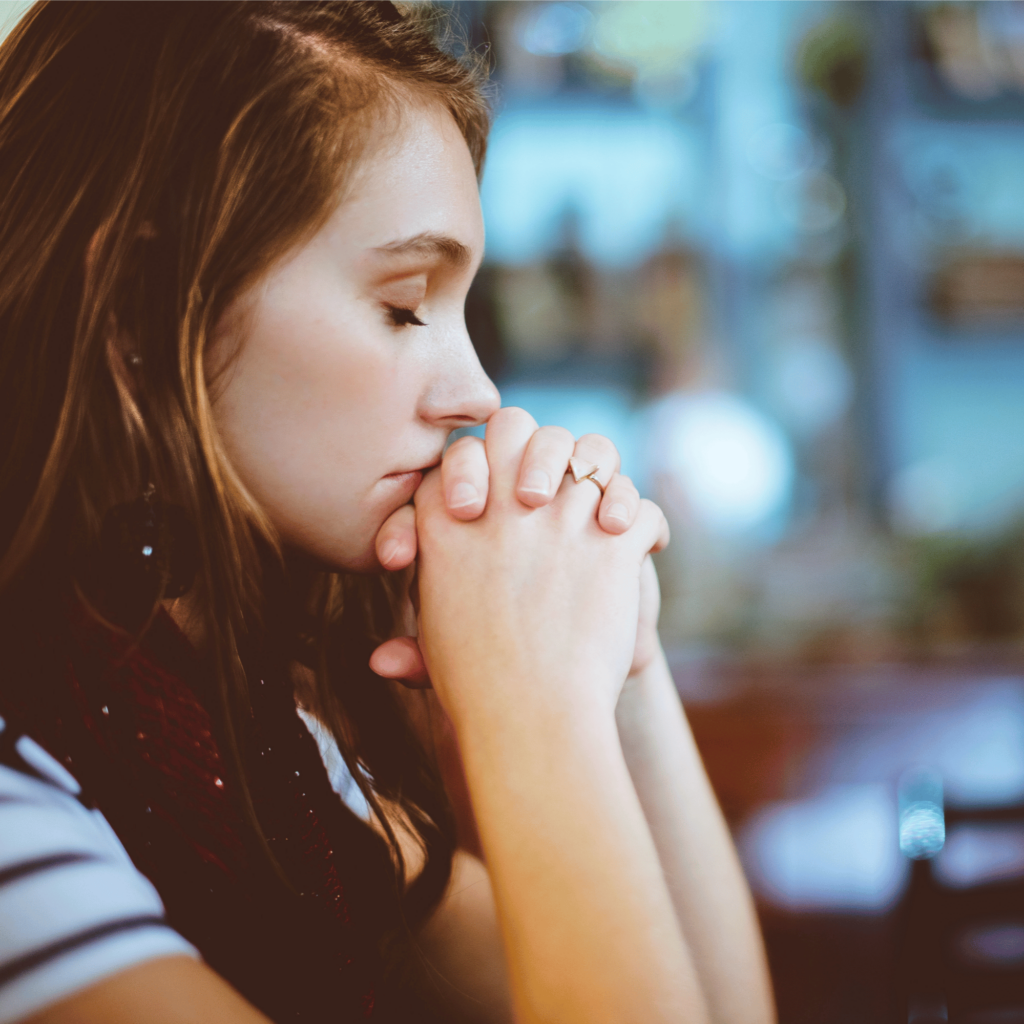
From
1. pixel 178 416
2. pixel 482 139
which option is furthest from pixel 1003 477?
pixel 178 416

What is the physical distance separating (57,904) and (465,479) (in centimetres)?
27

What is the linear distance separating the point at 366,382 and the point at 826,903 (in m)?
1.19

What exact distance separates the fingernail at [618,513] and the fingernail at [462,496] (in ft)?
0.26

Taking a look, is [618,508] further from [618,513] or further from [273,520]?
[273,520]

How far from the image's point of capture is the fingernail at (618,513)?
0.49m

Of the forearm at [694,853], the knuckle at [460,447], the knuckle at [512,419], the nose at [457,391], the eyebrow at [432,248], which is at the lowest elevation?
the forearm at [694,853]

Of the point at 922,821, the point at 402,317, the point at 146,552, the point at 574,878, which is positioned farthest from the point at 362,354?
the point at 922,821

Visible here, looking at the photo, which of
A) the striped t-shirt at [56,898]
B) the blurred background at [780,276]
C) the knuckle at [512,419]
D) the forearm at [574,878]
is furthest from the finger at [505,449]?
the blurred background at [780,276]

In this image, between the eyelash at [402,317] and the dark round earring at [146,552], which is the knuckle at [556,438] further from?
the dark round earring at [146,552]

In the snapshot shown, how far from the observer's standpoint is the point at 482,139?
59 cm

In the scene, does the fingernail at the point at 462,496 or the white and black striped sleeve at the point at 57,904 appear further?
the fingernail at the point at 462,496

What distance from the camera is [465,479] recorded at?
18.6 inches

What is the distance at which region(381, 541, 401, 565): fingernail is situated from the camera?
1.54ft

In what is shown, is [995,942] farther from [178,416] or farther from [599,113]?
[599,113]
